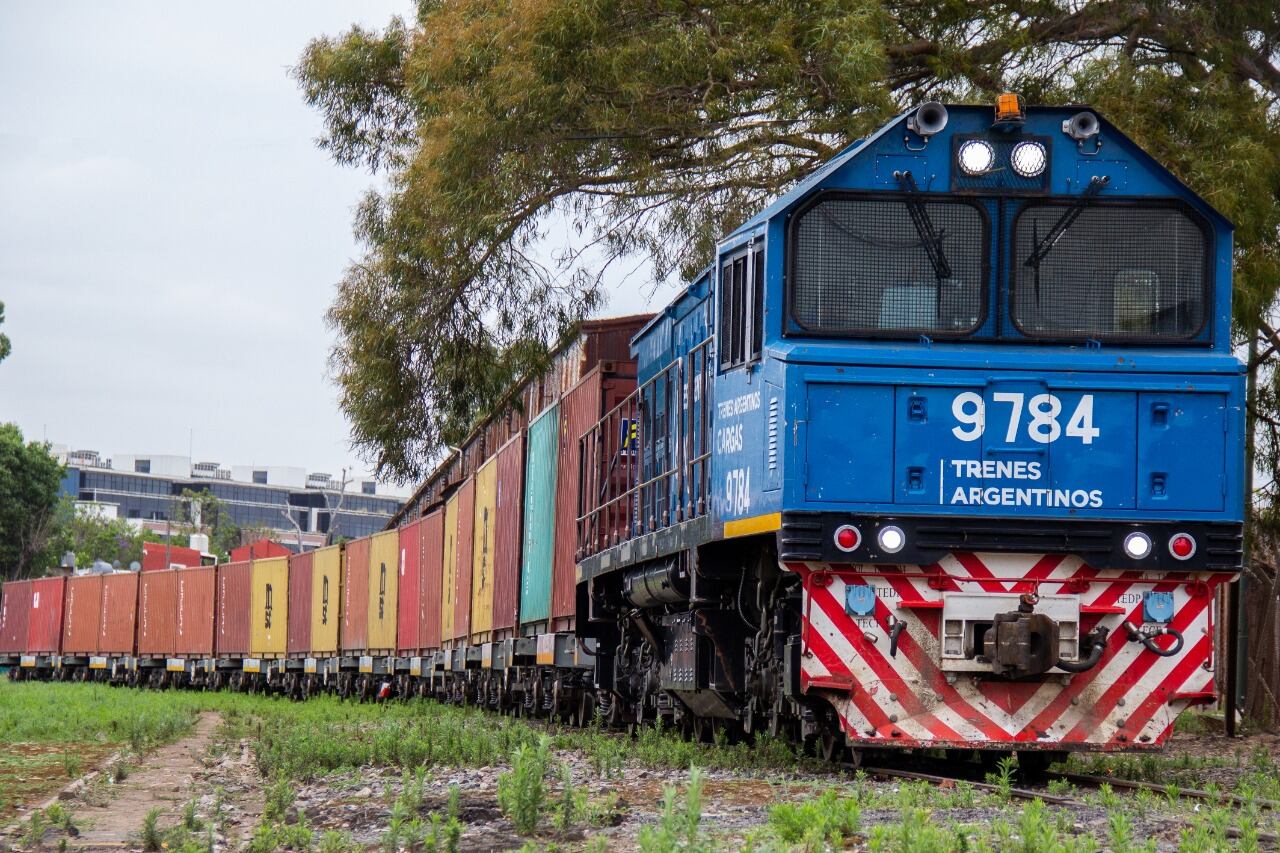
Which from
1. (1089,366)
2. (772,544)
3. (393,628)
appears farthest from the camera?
(393,628)

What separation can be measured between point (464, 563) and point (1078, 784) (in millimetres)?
13398

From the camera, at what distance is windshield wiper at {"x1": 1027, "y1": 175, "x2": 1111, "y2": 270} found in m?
9.08

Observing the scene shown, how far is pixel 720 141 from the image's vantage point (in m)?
16.2

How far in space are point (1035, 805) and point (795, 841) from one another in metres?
0.88

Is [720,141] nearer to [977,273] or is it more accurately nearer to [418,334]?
[418,334]

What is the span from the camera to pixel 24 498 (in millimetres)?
68438

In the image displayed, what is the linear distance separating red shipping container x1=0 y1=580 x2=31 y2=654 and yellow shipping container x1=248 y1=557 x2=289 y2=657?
1918cm

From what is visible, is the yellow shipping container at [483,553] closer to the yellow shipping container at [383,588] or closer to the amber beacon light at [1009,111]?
the yellow shipping container at [383,588]

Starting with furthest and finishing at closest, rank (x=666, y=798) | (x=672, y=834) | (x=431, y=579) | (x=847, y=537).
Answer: (x=431, y=579)
(x=847, y=537)
(x=666, y=798)
(x=672, y=834)

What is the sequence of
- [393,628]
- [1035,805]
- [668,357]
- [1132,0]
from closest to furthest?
[1035,805]
[668,357]
[1132,0]
[393,628]

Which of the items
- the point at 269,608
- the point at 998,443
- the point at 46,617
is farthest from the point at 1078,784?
the point at 46,617

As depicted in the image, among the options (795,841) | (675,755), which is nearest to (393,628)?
(675,755)

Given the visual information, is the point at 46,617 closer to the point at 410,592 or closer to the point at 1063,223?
the point at 410,592

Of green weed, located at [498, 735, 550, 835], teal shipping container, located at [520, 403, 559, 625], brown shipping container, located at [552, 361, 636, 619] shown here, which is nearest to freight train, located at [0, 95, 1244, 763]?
green weed, located at [498, 735, 550, 835]
